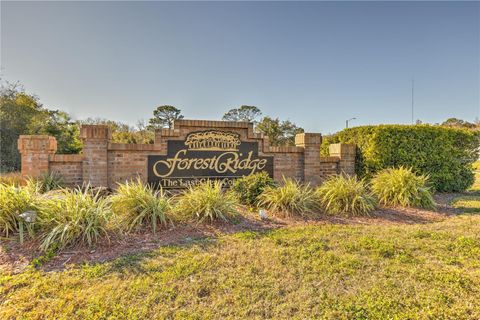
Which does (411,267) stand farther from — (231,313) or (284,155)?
(284,155)

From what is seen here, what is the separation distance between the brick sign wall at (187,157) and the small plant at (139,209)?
242cm

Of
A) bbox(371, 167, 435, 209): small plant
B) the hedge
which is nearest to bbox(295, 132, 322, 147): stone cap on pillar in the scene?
the hedge

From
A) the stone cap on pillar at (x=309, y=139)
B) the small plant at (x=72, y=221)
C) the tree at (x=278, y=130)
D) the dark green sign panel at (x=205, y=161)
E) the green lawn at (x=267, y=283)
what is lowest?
the green lawn at (x=267, y=283)

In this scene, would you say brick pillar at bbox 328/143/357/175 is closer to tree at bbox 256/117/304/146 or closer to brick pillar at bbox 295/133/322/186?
brick pillar at bbox 295/133/322/186

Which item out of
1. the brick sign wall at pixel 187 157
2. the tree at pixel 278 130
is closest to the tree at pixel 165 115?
the tree at pixel 278 130

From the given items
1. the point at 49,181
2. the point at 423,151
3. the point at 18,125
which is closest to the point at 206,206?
the point at 49,181

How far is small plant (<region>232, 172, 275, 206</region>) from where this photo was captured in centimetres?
591

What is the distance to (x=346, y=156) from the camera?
26.8 feet

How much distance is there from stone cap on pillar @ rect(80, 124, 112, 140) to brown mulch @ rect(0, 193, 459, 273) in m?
3.35

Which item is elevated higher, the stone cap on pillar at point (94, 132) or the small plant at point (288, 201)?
the stone cap on pillar at point (94, 132)

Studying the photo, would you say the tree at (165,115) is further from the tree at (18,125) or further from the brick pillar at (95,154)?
the brick pillar at (95,154)

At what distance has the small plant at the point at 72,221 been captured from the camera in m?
3.50

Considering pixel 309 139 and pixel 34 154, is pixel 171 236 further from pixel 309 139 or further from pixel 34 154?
pixel 309 139

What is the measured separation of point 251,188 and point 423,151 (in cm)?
555
